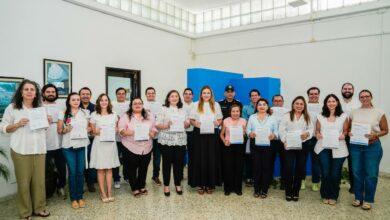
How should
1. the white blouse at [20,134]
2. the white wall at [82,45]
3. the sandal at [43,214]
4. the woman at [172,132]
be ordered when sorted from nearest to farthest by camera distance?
1. the white blouse at [20,134]
2. the sandal at [43,214]
3. the woman at [172,132]
4. the white wall at [82,45]

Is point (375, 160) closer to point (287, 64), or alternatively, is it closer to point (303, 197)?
point (303, 197)

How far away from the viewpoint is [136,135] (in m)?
3.89

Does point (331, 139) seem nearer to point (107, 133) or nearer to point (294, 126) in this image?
point (294, 126)

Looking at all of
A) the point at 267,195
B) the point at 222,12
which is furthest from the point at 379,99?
the point at 222,12

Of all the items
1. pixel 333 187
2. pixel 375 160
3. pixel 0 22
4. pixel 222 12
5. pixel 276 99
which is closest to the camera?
pixel 375 160

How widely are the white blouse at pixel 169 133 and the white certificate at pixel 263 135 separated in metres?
1.05

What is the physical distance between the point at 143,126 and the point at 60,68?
2209mm

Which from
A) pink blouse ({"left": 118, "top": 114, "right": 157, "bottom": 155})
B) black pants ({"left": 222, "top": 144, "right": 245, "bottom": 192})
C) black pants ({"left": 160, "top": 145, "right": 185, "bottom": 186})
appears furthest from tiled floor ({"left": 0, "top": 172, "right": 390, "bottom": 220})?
pink blouse ({"left": 118, "top": 114, "right": 157, "bottom": 155})

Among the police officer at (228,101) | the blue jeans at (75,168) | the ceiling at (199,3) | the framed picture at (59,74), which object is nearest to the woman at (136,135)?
the blue jeans at (75,168)

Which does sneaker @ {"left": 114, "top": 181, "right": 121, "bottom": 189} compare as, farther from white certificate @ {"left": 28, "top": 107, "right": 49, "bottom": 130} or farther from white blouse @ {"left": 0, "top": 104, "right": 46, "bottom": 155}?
white certificate @ {"left": 28, "top": 107, "right": 49, "bottom": 130}

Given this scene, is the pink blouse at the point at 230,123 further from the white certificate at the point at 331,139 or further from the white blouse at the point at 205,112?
the white certificate at the point at 331,139

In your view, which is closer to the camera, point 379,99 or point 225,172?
point 225,172

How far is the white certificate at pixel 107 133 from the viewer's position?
376 cm

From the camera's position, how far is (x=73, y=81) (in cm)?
527
